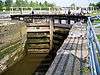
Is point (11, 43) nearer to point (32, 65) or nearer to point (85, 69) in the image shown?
point (32, 65)

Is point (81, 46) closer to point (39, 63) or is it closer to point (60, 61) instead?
point (60, 61)

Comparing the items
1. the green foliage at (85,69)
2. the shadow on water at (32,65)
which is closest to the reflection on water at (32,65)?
the shadow on water at (32,65)

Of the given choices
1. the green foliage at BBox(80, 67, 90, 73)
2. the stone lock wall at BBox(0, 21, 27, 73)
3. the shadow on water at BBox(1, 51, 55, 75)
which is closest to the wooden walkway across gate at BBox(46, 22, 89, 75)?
the green foliage at BBox(80, 67, 90, 73)

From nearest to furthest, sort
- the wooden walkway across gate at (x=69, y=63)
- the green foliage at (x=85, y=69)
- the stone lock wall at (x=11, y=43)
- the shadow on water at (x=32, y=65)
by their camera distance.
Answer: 1. the green foliage at (x=85, y=69)
2. the wooden walkway across gate at (x=69, y=63)
3. the stone lock wall at (x=11, y=43)
4. the shadow on water at (x=32, y=65)

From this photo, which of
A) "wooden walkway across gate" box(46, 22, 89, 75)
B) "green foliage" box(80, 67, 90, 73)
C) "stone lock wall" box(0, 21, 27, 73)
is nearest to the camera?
"green foliage" box(80, 67, 90, 73)

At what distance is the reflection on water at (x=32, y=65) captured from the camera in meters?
13.9

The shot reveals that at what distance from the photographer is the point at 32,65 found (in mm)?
15797

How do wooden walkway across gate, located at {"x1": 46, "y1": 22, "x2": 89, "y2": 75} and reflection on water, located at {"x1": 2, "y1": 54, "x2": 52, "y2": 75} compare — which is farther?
reflection on water, located at {"x1": 2, "y1": 54, "x2": 52, "y2": 75}

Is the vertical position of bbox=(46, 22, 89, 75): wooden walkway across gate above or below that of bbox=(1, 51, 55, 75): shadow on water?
above

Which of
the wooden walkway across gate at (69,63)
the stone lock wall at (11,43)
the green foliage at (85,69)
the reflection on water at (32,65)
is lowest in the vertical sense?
the reflection on water at (32,65)

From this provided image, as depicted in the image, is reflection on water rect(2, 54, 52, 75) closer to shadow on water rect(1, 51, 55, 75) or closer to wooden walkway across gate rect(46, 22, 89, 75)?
shadow on water rect(1, 51, 55, 75)

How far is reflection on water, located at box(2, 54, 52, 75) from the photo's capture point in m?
13.9

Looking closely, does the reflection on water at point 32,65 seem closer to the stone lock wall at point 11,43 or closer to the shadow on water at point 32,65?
the shadow on water at point 32,65

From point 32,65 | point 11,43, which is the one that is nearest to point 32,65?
point 32,65
